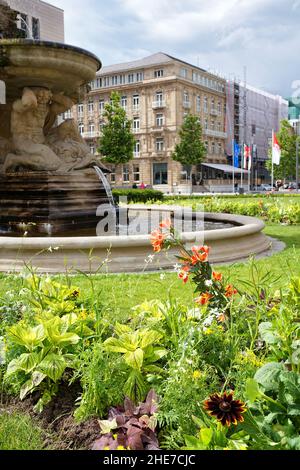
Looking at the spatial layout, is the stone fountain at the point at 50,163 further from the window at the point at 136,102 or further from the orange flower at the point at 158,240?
the window at the point at 136,102

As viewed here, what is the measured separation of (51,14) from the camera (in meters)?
26.1

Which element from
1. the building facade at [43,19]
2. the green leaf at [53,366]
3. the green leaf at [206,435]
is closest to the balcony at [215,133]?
the building facade at [43,19]

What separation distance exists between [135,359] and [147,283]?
10.6 feet

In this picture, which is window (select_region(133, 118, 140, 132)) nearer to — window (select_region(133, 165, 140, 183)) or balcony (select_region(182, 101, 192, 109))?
window (select_region(133, 165, 140, 183))

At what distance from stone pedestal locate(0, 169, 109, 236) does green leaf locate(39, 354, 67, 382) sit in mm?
6360

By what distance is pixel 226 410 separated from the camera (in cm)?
184

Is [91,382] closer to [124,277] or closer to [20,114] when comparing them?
[124,277]

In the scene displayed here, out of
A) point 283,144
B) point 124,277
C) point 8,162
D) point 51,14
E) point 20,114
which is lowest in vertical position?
point 124,277

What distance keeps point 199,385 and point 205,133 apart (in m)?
64.8

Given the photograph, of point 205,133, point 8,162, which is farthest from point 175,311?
point 205,133

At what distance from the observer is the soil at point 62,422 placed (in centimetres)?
225

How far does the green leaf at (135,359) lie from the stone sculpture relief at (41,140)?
24.2 feet
